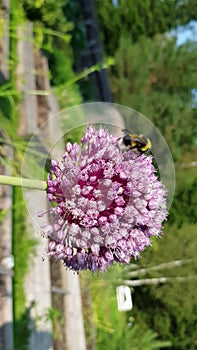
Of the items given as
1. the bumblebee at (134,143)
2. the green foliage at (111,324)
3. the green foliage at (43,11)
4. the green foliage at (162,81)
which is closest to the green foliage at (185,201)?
the green foliage at (162,81)

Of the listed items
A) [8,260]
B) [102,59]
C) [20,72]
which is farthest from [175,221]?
[8,260]

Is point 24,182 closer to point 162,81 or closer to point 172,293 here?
point 172,293

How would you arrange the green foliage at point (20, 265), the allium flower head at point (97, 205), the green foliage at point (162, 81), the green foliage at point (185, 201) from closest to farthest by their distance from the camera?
the allium flower head at point (97, 205) < the green foliage at point (20, 265) < the green foliage at point (185, 201) < the green foliage at point (162, 81)

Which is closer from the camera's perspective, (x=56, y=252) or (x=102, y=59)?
(x=56, y=252)

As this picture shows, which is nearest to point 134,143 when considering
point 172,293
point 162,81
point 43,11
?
point 43,11

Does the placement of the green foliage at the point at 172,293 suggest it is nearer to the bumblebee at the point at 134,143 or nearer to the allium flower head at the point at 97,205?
the bumblebee at the point at 134,143

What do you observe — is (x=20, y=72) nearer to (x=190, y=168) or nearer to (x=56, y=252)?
(x=56, y=252)
